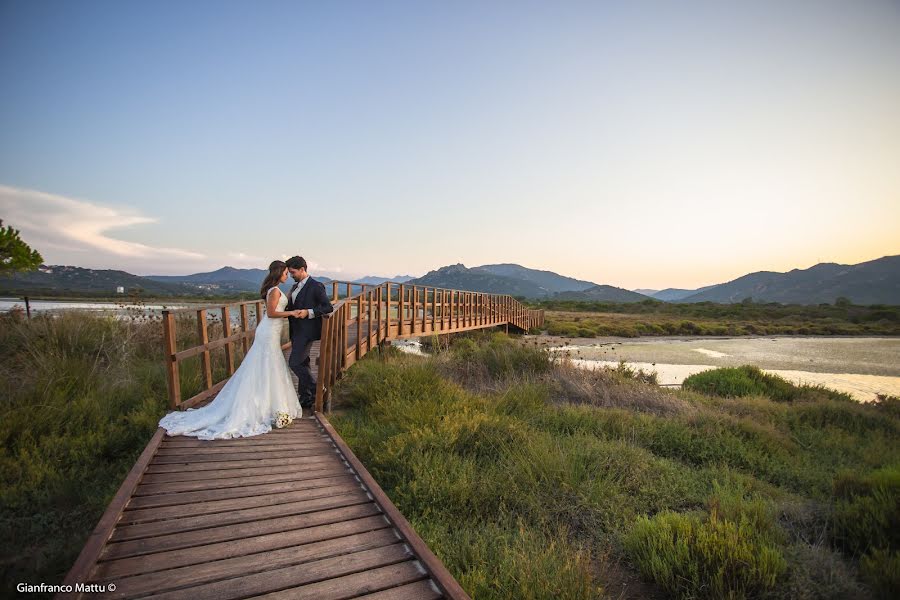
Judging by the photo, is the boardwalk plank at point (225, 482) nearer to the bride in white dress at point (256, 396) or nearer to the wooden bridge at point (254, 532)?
the wooden bridge at point (254, 532)

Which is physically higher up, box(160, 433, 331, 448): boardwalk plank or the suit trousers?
the suit trousers

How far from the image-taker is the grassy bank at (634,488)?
3316 millimetres

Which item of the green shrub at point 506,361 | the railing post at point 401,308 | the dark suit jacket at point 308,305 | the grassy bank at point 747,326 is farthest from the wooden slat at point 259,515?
the grassy bank at point 747,326

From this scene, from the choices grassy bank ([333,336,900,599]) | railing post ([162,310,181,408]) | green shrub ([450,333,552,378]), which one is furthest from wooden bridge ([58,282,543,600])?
green shrub ([450,333,552,378])

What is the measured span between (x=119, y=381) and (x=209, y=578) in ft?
20.2

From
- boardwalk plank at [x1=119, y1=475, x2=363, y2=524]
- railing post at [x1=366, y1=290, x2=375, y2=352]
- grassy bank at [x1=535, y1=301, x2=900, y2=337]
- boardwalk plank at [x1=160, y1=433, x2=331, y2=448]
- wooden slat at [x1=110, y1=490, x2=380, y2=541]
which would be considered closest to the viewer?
wooden slat at [x1=110, y1=490, x2=380, y2=541]

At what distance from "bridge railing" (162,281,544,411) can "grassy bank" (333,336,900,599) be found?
110cm

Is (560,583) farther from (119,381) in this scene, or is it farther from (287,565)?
(119,381)

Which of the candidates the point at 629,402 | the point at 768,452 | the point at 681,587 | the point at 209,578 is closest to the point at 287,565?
the point at 209,578

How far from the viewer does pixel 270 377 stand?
224 inches

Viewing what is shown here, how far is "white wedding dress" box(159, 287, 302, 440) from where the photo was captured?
201 inches

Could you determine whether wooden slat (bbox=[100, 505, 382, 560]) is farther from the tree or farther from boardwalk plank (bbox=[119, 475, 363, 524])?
the tree

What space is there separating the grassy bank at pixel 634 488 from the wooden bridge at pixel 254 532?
644 mm

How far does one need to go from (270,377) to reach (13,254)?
18.9 metres
